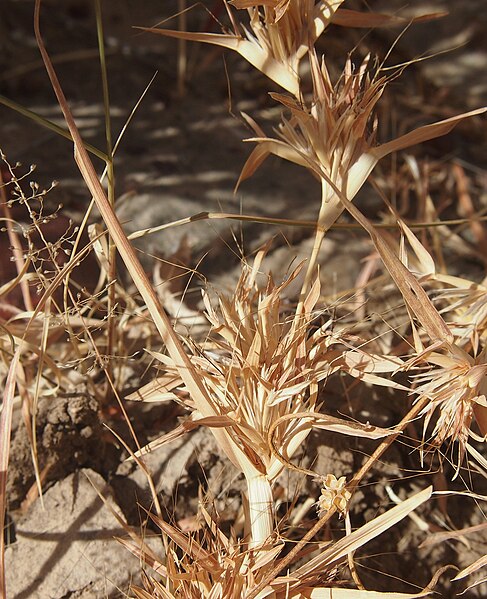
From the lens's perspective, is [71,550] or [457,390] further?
[71,550]

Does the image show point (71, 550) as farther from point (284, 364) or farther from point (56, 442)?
point (284, 364)

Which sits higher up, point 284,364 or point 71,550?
point 284,364

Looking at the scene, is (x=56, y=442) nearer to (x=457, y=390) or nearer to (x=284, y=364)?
(x=284, y=364)

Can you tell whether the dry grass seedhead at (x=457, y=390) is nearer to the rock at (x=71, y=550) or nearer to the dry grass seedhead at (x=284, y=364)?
the dry grass seedhead at (x=284, y=364)

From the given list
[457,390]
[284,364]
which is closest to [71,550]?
[284,364]

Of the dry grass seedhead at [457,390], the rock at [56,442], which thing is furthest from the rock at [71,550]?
the dry grass seedhead at [457,390]

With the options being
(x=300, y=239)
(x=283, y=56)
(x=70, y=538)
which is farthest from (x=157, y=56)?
(x=70, y=538)

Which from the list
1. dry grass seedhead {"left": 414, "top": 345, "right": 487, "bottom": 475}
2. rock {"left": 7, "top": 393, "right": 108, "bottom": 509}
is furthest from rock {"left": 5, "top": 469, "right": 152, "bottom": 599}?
dry grass seedhead {"left": 414, "top": 345, "right": 487, "bottom": 475}

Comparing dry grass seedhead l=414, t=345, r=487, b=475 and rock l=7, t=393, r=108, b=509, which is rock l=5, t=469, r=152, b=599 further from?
dry grass seedhead l=414, t=345, r=487, b=475
